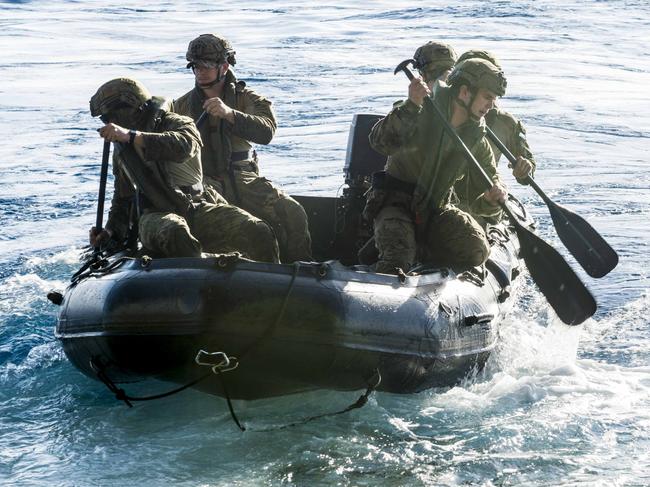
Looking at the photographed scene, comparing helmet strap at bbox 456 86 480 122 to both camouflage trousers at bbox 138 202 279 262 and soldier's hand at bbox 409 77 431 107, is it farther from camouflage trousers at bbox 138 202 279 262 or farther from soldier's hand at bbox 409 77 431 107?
camouflage trousers at bbox 138 202 279 262

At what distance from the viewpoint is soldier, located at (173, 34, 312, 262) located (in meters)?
7.76

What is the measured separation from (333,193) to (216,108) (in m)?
6.48

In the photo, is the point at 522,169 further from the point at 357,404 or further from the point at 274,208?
the point at 357,404

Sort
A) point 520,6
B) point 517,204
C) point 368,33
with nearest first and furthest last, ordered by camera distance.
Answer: point 517,204 → point 368,33 → point 520,6

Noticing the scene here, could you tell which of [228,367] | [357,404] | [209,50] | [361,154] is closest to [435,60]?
[361,154]

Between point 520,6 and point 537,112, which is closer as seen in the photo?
point 537,112

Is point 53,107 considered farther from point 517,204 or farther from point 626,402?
point 626,402

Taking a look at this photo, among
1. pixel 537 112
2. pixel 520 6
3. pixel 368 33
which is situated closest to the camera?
pixel 537 112

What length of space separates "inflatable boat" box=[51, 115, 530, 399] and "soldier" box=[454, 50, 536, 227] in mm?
1197

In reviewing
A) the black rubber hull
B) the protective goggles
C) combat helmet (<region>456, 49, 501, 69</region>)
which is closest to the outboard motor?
the protective goggles

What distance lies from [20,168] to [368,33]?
12.9 metres

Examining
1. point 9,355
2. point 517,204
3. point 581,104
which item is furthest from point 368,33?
point 9,355

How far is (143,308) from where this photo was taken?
19.9 feet

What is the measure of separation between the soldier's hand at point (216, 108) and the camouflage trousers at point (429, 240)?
1232mm
